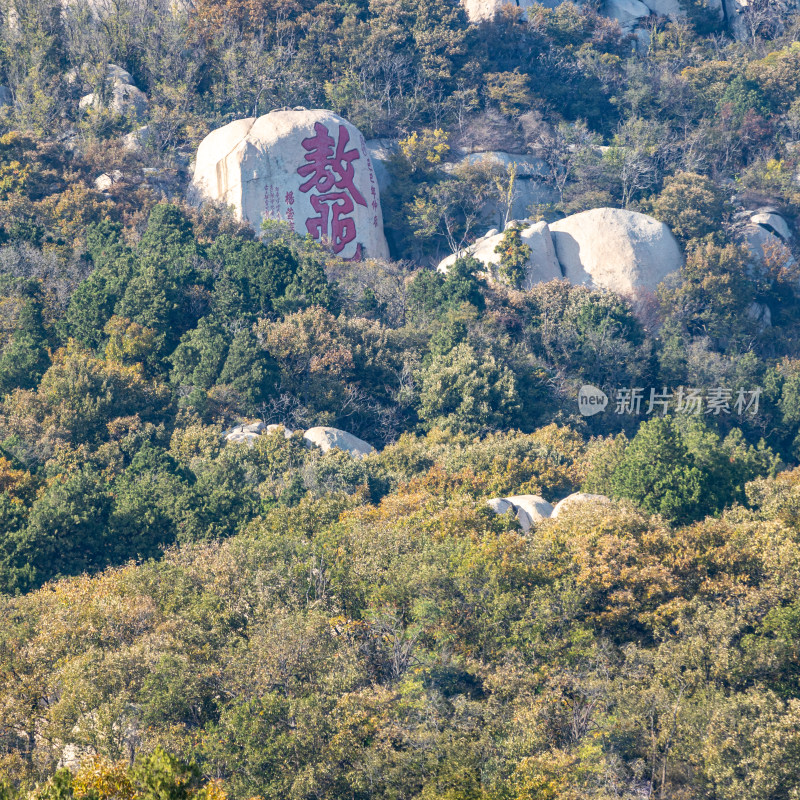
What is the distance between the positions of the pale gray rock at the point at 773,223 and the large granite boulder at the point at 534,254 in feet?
44.0

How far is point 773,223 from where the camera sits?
71938 millimetres

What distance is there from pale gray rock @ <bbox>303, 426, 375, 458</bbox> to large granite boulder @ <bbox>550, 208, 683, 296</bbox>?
1887 cm

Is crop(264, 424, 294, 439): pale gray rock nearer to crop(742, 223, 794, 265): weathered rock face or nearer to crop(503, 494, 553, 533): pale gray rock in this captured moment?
crop(503, 494, 553, 533): pale gray rock

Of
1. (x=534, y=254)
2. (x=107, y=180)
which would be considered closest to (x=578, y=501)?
(x=534, y=254)

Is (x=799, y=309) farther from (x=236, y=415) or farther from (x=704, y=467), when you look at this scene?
(x=236, y=415)

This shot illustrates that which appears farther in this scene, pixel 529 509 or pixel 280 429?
pixel 280 429

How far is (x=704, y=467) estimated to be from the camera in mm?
44625

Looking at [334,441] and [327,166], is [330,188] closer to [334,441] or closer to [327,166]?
[327,166]

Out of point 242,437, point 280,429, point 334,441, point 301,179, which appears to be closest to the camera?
point 280,429

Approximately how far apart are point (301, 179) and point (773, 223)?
88.7ft

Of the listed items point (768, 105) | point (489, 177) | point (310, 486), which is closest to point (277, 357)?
point (310, 486)

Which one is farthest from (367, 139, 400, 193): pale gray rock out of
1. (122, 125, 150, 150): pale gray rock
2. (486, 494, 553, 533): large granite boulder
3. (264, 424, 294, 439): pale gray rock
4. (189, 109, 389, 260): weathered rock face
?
(486, 494, 553, 533): large granite boulder

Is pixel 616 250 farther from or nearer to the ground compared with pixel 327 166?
nearer to the ground

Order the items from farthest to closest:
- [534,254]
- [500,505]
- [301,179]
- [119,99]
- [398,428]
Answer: [119,99]
[534,254]
[301,179]
[398,428]
[500,505]
